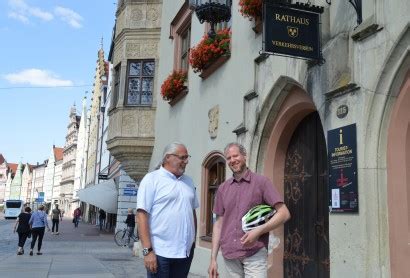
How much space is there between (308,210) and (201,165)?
396 cm

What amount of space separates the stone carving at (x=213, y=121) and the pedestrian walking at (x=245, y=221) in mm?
5409

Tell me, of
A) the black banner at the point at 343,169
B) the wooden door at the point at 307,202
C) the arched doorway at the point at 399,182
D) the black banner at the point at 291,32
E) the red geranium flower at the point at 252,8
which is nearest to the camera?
the arched doorway at the point at 399,182

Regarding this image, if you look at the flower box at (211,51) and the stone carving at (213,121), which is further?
the stone carving at (213,121)

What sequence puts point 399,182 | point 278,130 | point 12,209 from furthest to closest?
point 12,209
point 278,130
point 399,182

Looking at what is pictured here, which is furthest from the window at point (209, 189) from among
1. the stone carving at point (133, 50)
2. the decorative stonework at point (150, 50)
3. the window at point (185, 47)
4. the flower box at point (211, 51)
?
the stone carving at point (133, 50)

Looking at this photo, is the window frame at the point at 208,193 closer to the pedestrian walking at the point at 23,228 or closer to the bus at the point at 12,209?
the pedestrian walking at the point at 23,228

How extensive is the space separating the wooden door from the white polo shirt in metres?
2.80

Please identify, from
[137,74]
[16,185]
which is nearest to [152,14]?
[137,74]

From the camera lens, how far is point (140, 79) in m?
15.7

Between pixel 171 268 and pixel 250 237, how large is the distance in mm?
738

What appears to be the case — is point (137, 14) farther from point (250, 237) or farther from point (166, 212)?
A: point (250, 237)

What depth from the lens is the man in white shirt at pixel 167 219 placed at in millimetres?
3992

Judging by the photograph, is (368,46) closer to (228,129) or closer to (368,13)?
(368,13)

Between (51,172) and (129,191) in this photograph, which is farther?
(51,172)
